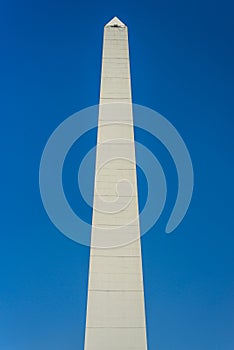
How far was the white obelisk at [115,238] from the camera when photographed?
14023 mm

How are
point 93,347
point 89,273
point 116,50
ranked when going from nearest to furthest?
1. point 93,347
2. point 89,273
3. point 116,50

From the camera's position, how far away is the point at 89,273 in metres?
14.7

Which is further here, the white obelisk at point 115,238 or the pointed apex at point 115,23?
the pointed apex at point 115,23

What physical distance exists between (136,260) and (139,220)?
1456 mm

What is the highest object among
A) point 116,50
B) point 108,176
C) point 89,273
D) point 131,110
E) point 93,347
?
point 116,50

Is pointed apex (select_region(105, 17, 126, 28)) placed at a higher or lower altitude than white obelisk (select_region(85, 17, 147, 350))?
higher

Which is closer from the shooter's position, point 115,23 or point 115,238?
point 115,238

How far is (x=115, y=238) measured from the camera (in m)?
15.1

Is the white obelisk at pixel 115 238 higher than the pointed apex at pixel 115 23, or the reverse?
the pointed apex at pixel 115 23

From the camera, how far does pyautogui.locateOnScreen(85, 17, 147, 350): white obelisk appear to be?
46.0ft

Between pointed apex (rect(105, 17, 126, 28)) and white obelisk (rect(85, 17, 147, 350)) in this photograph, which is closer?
white obelisk (rect(85, 17, 147, 350))

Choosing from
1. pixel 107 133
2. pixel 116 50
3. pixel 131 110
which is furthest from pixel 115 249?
pixel 116 50

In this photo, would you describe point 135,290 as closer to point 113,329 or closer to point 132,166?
point 113,329

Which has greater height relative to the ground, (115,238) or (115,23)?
(115,23)
